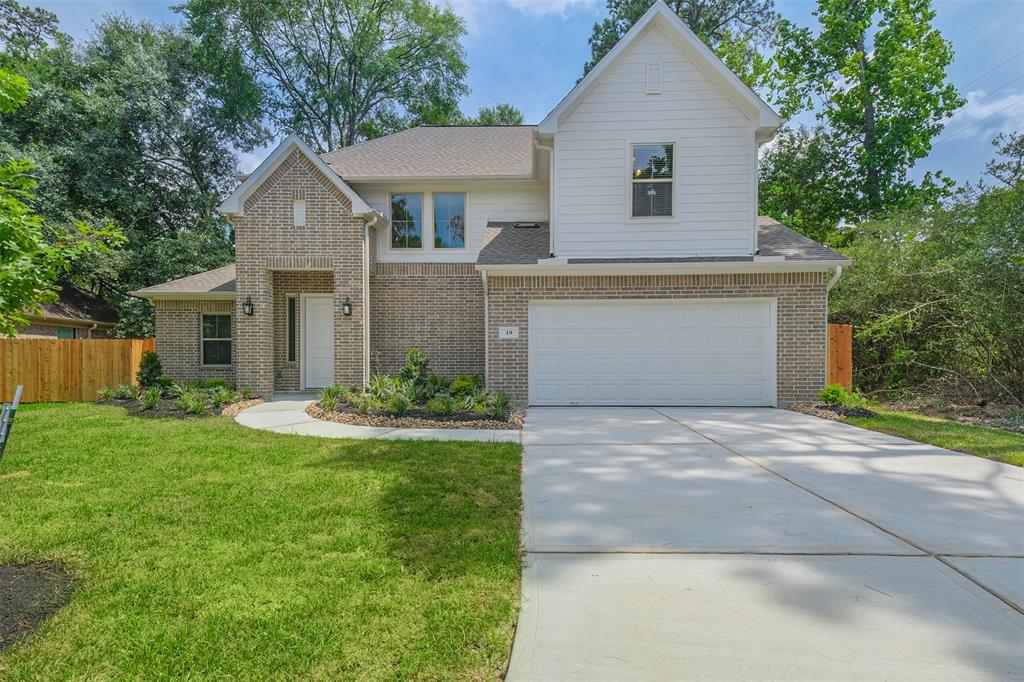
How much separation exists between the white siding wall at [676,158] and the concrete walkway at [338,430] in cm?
475

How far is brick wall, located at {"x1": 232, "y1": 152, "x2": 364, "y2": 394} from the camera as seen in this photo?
10.6m

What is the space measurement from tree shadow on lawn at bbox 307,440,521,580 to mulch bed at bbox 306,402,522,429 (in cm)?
125

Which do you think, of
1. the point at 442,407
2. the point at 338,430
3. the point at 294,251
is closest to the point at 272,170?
the point at 294,251

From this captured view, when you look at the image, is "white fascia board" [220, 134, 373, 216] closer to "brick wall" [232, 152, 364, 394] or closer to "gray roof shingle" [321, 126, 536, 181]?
"brick wall" [232, 152, 364, 394]

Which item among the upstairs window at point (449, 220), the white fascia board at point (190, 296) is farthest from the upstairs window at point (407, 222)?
the white fascia board at point (190, 296)

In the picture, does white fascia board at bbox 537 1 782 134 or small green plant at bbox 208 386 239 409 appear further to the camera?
white fascia board at bbox 537 1 782 134

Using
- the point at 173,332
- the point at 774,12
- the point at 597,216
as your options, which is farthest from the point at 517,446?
the point at 774,12

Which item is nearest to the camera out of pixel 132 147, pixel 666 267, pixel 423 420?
pixel 423 420

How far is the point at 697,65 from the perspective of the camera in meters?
9.94

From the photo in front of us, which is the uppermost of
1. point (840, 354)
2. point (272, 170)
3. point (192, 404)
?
point (272, 170)

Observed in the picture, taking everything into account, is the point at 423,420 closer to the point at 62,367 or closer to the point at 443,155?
the point at 443,155

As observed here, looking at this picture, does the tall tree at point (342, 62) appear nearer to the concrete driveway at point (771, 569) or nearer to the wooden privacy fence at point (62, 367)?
the wooden privacy fence at point (62, 367)

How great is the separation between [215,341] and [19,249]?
11.3 metres

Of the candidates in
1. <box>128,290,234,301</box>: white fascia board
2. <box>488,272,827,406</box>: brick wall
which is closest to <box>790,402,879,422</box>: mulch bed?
<box>488,272,827,406</box>: brick wall
